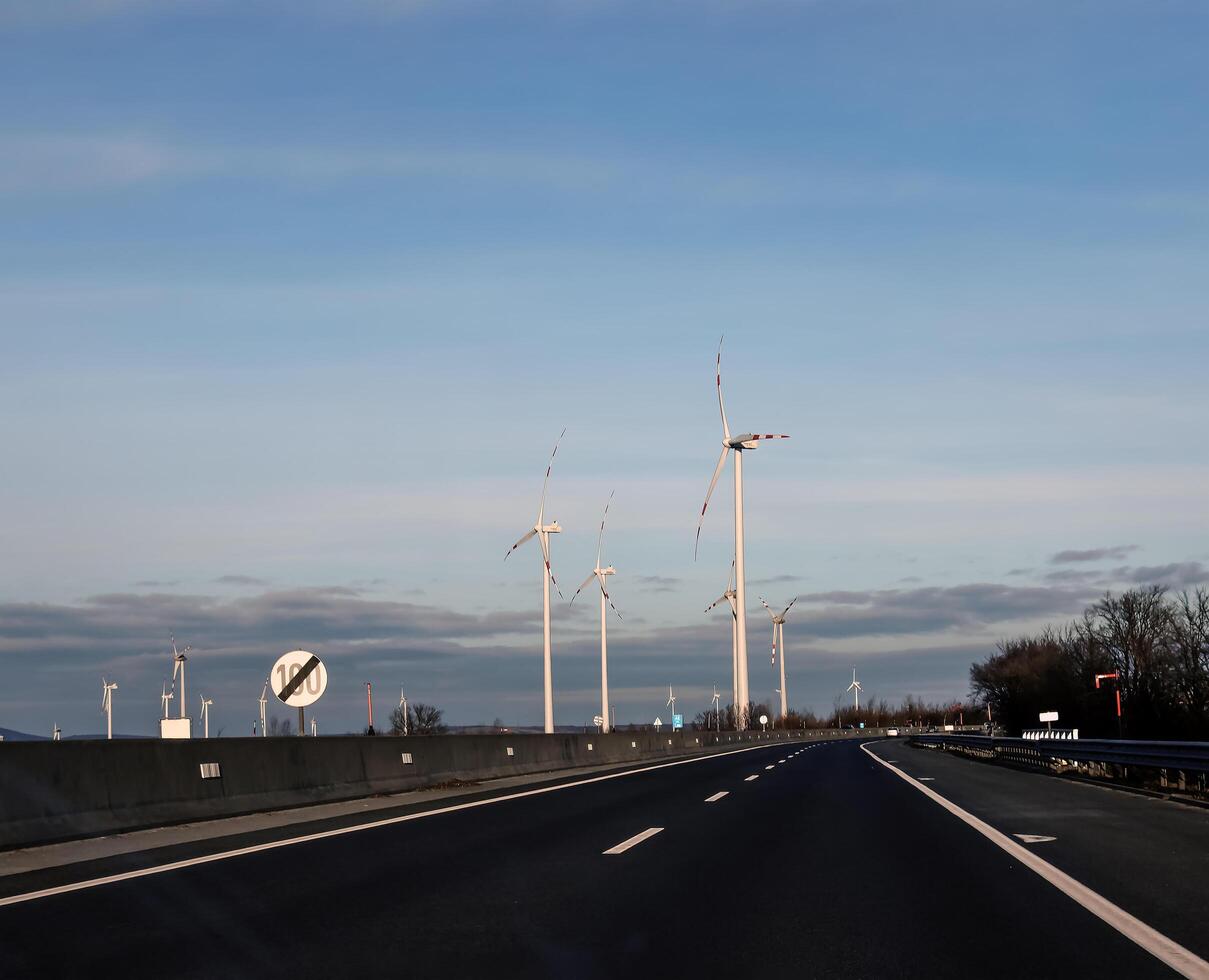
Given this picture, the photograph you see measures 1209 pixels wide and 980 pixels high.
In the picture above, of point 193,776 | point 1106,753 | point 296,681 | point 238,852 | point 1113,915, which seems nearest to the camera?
point 1113,915

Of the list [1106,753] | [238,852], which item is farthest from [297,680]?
[1106,753]

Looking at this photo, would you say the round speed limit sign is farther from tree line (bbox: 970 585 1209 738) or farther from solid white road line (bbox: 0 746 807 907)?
tree line (bbox: 970 585 1209 738)

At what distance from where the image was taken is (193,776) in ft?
56.1

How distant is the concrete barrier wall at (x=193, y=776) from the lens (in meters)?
13.9

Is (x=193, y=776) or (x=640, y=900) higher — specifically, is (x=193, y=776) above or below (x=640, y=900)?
above

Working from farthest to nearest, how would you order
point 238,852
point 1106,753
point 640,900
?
point 1106,753 → point 238,852 → point 640,900

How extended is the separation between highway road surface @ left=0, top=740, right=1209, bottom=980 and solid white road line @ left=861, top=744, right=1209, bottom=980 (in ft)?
0.10

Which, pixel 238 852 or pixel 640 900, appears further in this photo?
pixel 238 852

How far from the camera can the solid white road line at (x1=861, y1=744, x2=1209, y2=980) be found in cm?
741

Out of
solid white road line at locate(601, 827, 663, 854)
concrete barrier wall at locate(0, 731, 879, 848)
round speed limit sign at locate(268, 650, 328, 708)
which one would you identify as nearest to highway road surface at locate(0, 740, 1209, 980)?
solid white road line at locate(601, 827, 663, 854)

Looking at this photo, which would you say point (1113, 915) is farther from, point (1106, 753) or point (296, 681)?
point (1106, 753)

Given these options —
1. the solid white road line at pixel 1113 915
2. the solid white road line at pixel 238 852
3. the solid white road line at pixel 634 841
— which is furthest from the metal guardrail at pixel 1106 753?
the solid white road line at pixel 238 852

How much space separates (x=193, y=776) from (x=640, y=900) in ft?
29.2

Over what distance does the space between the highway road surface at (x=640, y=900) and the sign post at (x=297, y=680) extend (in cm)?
327
